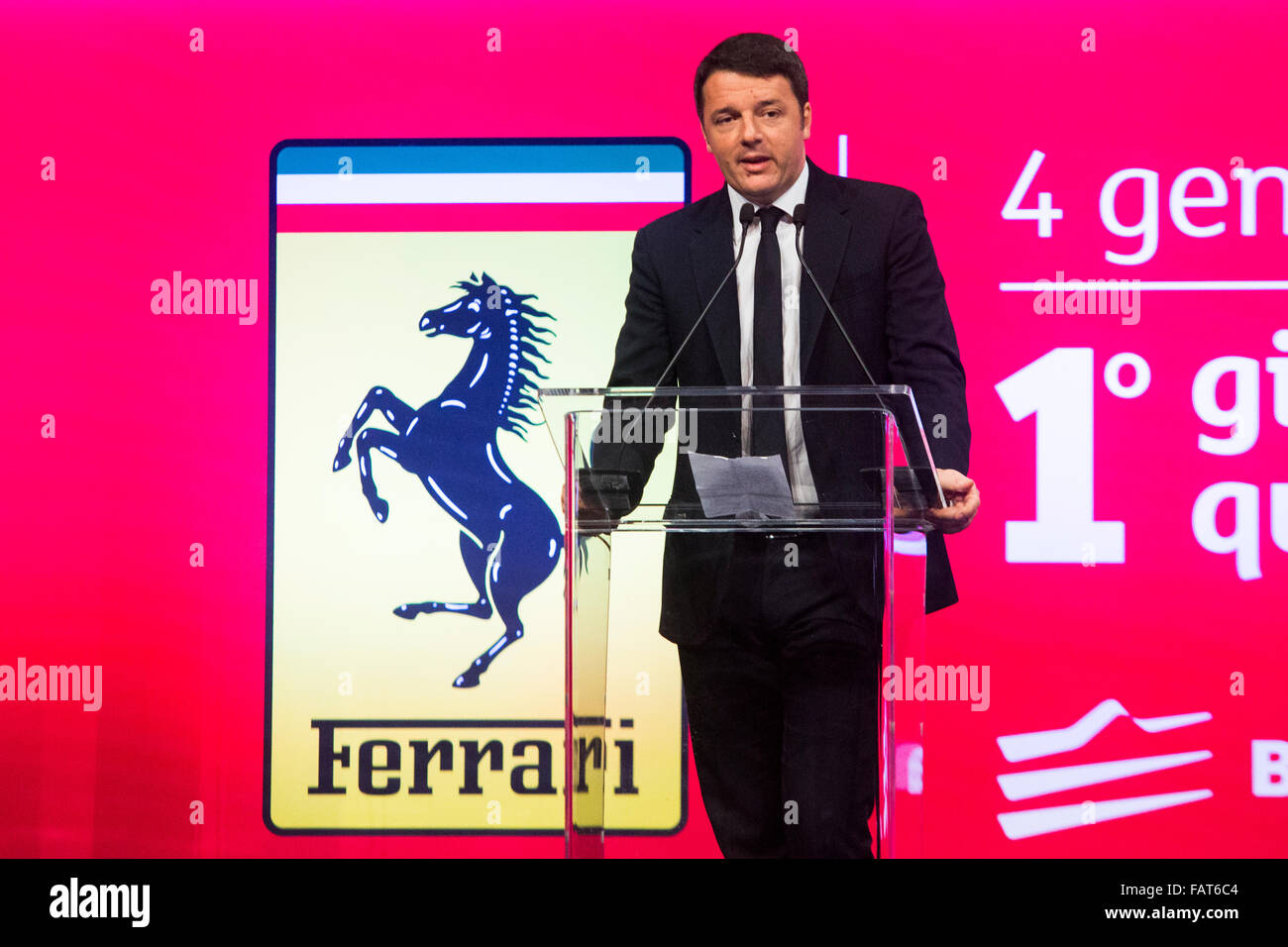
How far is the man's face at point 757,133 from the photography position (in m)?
2.89

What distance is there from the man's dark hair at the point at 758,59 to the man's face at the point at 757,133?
0.01 meters

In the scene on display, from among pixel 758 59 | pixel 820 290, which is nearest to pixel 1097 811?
pixel 820 290

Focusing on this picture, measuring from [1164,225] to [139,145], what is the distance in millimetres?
2741

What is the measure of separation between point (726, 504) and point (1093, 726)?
5.89ft

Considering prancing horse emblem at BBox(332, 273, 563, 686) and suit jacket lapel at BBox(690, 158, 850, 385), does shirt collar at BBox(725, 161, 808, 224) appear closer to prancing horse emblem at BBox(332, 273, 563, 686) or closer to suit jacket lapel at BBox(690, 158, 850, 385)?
suit jacket lapel at BBox(690, 158, 850, 385)


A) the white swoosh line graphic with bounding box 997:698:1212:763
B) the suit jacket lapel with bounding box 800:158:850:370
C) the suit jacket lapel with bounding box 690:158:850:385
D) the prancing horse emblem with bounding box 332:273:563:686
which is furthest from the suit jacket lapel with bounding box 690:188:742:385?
the white swoosh line graphic with bounding box 997:698:1212:763

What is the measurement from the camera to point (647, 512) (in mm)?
2107

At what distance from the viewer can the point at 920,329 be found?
9.04ft

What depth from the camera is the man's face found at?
9.50 ft

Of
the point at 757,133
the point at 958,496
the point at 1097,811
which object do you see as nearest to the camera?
the point at 958,496

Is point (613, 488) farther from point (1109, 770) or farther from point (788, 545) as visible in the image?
point (1109, 770)
